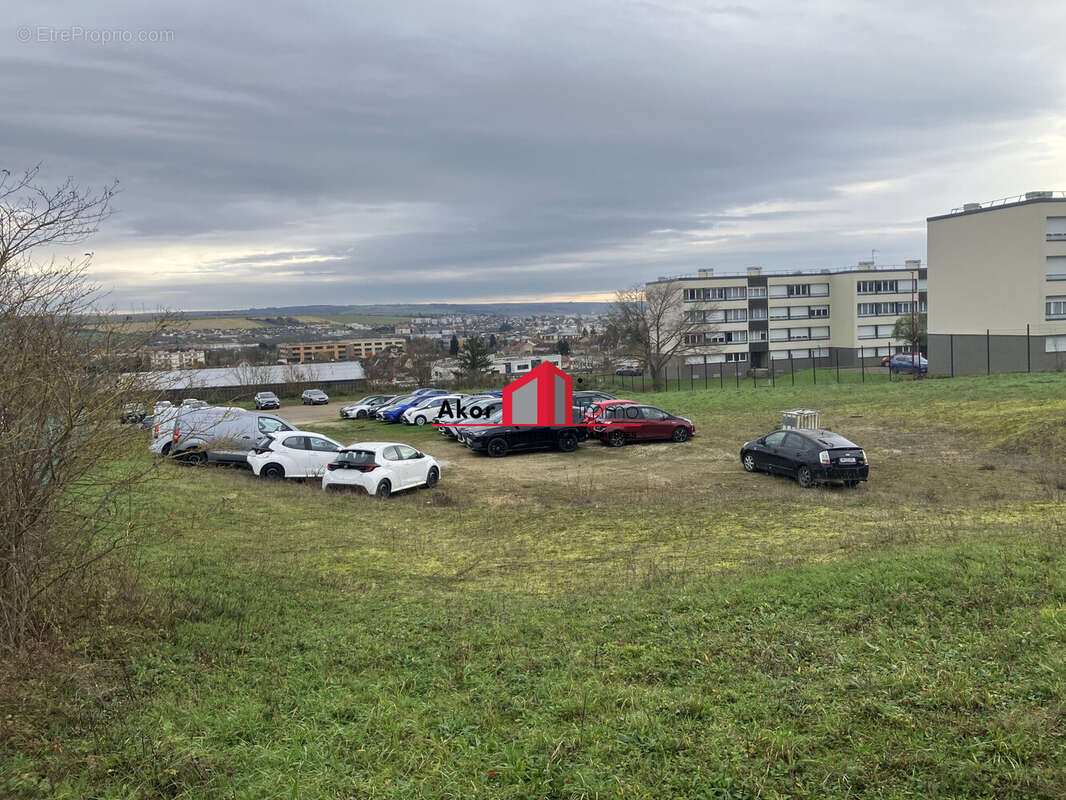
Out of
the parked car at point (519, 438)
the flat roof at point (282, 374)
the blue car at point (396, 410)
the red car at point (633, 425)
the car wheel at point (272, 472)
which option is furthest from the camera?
the flat roof at point (282, 374)

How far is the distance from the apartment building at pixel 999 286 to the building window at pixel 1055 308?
0.8 inches

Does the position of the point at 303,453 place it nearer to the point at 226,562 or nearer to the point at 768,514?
the point at 226,562

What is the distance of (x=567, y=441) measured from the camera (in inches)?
986

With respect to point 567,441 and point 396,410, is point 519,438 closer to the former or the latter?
point 567,441

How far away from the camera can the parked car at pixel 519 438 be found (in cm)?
2420

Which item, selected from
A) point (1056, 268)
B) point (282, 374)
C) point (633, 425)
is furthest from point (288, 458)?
point (1056, 268)

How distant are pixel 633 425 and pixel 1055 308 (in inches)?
1435

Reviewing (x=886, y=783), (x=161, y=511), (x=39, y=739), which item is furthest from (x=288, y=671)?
(x=161, y=511)

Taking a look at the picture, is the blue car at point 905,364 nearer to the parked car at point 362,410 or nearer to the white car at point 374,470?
the parked car at point 362,410

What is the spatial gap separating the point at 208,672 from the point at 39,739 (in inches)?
55.2

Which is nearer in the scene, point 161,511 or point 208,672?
point 208,672

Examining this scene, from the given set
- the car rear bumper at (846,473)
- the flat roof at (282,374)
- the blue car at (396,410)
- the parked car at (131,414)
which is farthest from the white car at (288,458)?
the flat roof at (282,374)

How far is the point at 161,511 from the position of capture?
12664 millimetres

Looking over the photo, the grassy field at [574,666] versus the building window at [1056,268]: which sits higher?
the building window at [1056,268]
